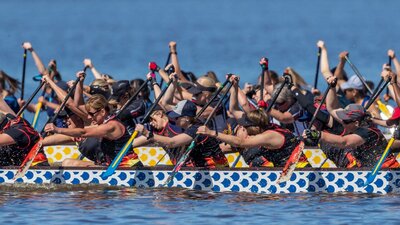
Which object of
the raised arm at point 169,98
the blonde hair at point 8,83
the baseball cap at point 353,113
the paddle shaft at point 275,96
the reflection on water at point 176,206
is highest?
the blonde hair at point 8,83

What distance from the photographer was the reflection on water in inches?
697

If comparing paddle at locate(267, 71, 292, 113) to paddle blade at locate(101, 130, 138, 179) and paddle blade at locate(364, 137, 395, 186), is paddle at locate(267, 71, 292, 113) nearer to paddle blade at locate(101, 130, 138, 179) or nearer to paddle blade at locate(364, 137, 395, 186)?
paddle blade at locate(364, 137, 395, 186)

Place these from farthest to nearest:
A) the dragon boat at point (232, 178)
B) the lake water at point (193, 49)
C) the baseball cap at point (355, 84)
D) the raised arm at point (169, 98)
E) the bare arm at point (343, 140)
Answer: the baseball cap at point (355, 84) → the raised arm at point (169, 98) → the dragon boat at point (232, 178) → the bare arm at point (343, 140) → the lake water at point (193, 49)

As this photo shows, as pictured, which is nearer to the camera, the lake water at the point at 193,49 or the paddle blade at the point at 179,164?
the lake water at the point at 193,49

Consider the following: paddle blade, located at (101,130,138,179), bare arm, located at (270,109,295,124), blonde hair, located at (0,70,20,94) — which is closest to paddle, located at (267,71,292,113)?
bare arm, located at (270,109,295,124)

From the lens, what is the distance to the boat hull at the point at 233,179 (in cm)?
1953

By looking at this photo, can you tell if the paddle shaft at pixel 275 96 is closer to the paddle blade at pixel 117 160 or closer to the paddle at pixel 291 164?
the paddle at pixel 291 164

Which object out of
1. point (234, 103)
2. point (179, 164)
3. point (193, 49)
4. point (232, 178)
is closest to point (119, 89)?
point (234, 103)

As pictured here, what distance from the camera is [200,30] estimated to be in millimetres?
85500

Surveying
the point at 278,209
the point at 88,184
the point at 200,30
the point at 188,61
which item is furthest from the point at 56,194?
the point at 200,30

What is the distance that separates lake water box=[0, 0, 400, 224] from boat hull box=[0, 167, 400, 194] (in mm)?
156

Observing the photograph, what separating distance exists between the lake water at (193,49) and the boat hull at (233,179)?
0.51 ft

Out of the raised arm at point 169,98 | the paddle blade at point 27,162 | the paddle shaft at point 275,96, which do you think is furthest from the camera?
the raised arm at point 169,98

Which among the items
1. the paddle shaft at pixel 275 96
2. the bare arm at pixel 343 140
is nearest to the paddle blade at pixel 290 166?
the bare arm at pixel 343 140
